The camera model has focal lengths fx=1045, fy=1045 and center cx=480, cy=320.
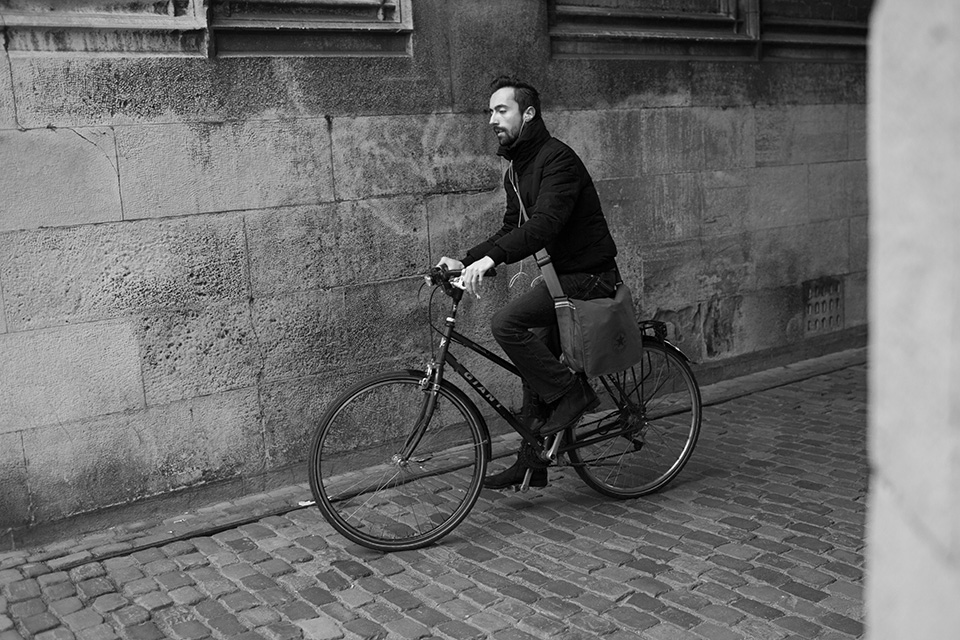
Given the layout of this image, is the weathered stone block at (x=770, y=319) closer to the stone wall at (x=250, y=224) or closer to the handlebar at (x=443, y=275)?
the stone wall at (x=250, y=224)

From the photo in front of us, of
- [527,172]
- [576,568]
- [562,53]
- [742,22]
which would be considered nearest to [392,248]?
[527,172]

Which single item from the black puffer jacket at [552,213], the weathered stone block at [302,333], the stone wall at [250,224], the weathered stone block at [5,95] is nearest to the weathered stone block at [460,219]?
the stone wall at [250,224]

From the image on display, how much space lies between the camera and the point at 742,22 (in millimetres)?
7988

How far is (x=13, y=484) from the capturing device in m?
4.98

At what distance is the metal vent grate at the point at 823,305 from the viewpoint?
336 inches

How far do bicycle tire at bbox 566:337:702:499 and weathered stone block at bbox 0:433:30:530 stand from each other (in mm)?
2633

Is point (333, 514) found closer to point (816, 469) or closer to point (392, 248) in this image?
point (392, 248)

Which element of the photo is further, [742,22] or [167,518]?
[742,22]

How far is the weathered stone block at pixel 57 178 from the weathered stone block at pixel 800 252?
193 inches

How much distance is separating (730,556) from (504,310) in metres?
1.49

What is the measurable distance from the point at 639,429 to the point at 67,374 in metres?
2.86

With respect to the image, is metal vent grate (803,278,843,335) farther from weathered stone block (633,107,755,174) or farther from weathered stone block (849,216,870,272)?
weathered stone block (633,107,755,174)

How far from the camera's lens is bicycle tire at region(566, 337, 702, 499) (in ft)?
17.3

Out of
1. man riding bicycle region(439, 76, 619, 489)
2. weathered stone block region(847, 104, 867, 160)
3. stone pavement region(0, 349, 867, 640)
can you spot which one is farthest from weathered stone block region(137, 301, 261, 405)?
weathered stone block region(847, 104, 867, 160)
